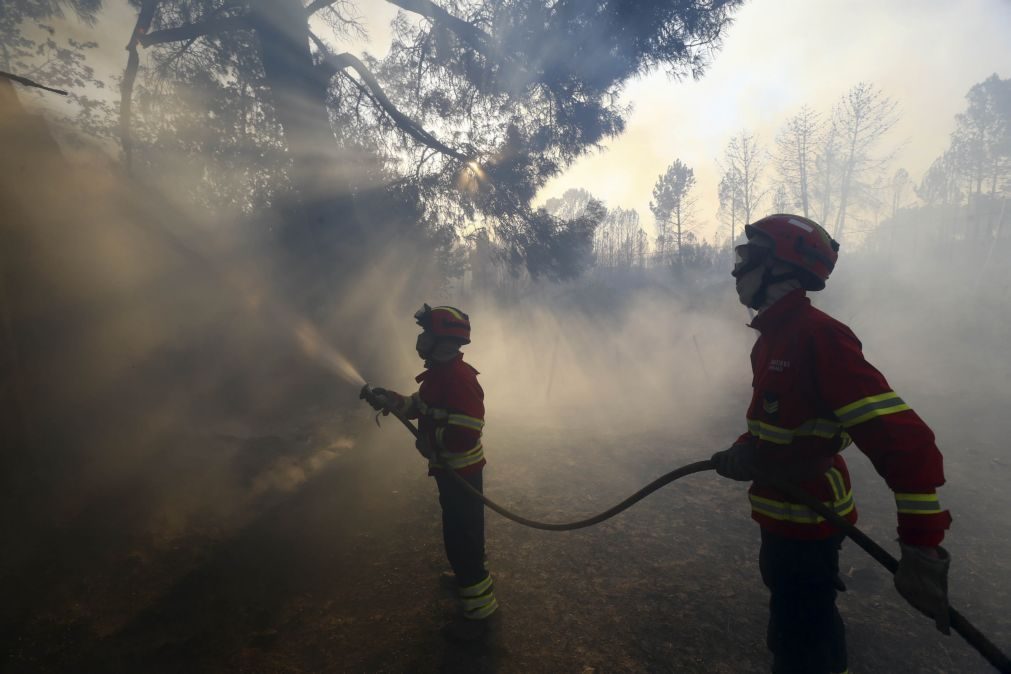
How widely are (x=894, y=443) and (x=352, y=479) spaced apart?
21.5 ft

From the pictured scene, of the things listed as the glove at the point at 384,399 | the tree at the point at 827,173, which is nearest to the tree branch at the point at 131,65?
the glove at the point at 384,399

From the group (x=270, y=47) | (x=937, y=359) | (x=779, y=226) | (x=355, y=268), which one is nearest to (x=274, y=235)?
(x=355, y=268)

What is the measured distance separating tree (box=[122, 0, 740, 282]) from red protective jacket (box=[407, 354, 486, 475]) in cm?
708

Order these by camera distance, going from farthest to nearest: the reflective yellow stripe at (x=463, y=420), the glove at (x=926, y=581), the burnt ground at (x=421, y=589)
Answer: the reflective yellow stripe at (x=463, y=420) → the burnt ground at (x=421, y=589) → the glove at (x=926, y=581)

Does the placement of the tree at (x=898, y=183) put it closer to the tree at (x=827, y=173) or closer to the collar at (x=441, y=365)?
the tree at (x=827, y=173)

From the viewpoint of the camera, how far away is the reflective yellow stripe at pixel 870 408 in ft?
5.65

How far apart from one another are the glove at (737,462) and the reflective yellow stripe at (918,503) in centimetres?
55

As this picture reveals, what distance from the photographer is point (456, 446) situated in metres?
3.48

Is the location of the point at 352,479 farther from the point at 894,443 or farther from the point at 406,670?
the point at 894,443

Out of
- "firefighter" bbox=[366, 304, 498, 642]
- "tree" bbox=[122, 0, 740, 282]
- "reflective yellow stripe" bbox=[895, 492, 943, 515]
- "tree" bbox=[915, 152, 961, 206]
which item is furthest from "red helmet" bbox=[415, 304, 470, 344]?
"tree" bbox=[915, 152, 961, 206]

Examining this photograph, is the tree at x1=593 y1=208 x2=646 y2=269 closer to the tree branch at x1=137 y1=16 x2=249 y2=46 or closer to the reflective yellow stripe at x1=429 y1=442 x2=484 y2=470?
the tree branch at x1=137 y1=16 x2=249 y2=46

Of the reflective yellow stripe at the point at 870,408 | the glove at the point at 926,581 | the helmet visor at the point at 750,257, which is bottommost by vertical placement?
the glove at the point at 926,581

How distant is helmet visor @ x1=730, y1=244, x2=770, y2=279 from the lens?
225 cm

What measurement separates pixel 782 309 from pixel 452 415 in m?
2.32
